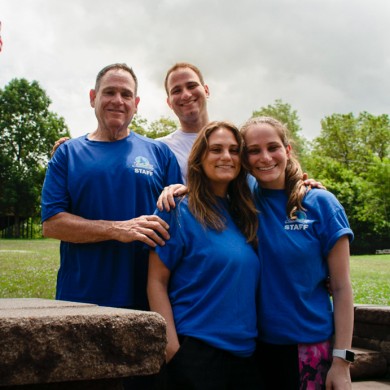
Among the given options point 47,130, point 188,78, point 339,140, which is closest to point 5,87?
point 47,130

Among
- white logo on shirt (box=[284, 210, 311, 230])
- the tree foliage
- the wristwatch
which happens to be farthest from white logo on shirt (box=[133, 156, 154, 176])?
the tree foliage

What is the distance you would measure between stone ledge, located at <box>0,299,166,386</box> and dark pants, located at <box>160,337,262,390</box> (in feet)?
2.47

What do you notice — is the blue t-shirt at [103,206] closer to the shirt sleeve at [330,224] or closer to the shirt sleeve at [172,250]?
the shirt sleeve at [172,250]

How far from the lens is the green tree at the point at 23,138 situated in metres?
47.7

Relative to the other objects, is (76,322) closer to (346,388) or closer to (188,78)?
(346,388)

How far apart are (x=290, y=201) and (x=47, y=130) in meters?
47.6

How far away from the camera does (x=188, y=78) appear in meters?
4.22

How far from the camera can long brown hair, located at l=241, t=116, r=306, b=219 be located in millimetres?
3074

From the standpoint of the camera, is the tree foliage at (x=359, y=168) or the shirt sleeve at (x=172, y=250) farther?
the tree foliage at (x=359, y=168)

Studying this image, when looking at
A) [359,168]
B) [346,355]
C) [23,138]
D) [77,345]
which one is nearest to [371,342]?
[346,355]

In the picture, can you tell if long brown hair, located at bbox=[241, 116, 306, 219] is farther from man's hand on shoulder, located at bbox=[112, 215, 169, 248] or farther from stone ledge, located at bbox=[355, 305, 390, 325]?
stone ledge, located at bbox=[355, 305, 390, 325]

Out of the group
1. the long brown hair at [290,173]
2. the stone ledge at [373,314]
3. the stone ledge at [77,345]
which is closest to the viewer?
the stone ledge at [77,345]

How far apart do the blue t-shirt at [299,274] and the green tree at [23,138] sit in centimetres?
4742

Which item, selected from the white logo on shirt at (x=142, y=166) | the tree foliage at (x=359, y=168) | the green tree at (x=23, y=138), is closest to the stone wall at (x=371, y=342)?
the white logo on shirt at (x=142, y=166)
